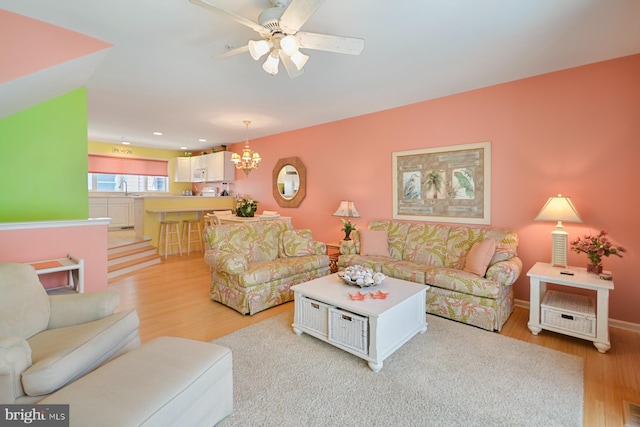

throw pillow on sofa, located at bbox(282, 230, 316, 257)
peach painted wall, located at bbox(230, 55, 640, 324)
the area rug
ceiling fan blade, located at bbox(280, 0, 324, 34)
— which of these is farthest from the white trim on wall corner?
peach painted wall, located at bbox(230, 55, 640, 324)

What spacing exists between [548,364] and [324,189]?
3.94 meters

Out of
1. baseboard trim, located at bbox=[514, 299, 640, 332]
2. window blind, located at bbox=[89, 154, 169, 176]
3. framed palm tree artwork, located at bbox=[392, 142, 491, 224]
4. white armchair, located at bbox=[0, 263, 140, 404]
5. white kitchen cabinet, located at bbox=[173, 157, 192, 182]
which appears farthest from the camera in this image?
white kitchen cabinet, located at bbox=[173, 157, 192, 182]

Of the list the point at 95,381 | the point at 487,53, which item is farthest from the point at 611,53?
the point at 95,381

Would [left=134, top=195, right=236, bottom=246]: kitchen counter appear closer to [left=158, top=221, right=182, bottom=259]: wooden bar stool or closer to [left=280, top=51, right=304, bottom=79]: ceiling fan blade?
[left=158, top=221, right=182, bottom=259]: wooden bar stool

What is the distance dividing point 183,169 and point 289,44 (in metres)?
7.33

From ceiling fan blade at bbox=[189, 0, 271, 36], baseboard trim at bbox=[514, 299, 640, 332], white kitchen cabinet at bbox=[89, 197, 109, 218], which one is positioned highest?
ceiling fan blade at bbox=[189, 0, 271, 36]

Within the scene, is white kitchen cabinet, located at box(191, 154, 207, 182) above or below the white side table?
above

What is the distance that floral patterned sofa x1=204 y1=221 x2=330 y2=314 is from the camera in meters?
3.27

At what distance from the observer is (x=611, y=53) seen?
2748 mm

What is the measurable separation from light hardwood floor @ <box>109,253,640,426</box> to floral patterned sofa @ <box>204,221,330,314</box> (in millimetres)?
162

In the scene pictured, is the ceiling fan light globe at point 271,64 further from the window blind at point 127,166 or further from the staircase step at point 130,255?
the window blind at point 127,166

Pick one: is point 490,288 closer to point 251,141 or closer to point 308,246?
point 308,246

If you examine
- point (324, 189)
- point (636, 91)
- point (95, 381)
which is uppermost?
point (636, 91)

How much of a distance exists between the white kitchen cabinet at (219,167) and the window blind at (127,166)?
1.66 meters
